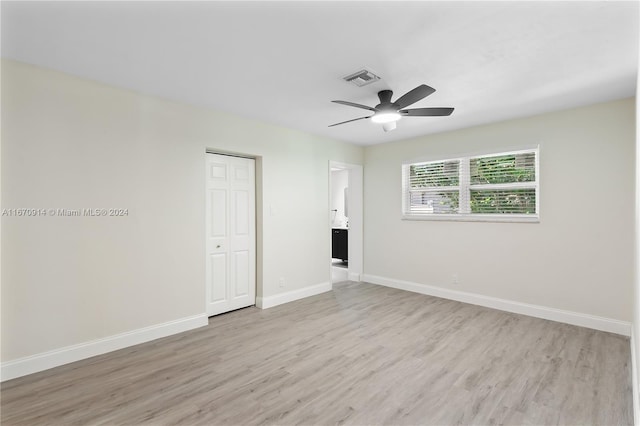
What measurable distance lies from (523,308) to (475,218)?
1308mm

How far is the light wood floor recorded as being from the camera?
82.0 inches

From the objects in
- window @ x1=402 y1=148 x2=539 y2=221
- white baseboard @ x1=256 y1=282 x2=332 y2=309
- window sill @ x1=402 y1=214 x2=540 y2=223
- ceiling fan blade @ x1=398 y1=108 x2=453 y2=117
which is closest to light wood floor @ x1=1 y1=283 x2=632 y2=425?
white baseboard @ x1=256 y1=282 x2=332 y2=309

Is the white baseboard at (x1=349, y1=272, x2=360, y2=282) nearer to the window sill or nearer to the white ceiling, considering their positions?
the window sill

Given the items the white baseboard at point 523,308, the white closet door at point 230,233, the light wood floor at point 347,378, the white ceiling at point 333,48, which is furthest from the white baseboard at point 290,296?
the white ceiling at point 333,48

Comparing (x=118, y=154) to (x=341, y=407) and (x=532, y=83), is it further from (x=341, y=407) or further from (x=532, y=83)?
(x=532, y=83)

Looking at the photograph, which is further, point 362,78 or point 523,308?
point 523,308

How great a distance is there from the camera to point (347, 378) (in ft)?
8.29

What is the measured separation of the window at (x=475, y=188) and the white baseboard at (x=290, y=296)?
1.91m

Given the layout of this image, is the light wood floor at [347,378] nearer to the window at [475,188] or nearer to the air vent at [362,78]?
the window at [475,188]

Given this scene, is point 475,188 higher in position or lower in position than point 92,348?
higher

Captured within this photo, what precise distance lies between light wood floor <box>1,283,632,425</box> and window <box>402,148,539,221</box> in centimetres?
149

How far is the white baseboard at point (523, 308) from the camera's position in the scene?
3.44m

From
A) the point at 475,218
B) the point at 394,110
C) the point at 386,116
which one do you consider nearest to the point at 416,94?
the point at 394,110

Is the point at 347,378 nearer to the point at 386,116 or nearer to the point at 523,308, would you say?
the point at 386,116
